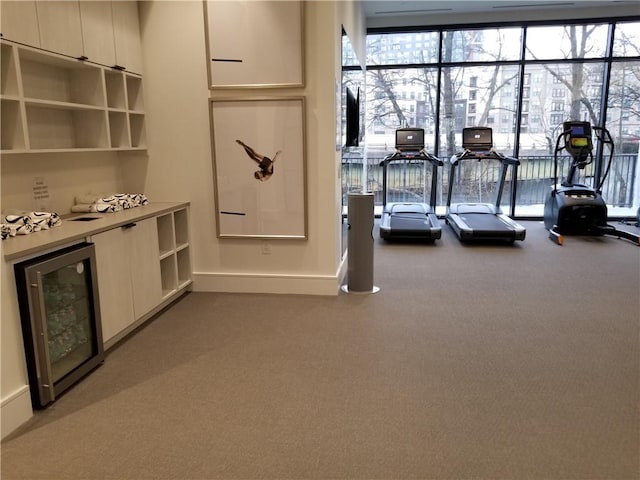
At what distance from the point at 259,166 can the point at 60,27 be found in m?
1.86

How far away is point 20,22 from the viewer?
3059mm

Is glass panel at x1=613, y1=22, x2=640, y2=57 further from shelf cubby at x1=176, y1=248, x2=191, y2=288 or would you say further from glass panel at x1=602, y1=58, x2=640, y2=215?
shelf cubby at x1=176, y1=248, x2=191, y2=288

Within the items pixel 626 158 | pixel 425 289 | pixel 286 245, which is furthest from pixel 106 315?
pixel 626 158

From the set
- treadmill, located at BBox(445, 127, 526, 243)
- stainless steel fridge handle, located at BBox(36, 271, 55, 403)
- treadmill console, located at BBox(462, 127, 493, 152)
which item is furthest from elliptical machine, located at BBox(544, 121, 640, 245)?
stainless steel fridge handle, located at BBox(36, 271, 55, 403)

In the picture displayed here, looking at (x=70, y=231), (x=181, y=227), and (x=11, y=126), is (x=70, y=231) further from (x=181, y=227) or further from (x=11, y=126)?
(x=181, y=227)

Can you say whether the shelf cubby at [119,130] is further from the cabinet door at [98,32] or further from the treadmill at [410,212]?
the treadmill at [410,212]

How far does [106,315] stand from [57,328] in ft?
1.55

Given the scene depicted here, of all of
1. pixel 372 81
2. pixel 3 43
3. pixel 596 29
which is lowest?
pixel 3 43

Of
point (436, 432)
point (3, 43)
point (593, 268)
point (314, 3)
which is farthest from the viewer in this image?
point (593, 268)

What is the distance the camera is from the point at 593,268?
5.50 metres

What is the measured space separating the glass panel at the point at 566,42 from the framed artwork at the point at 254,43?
5764 mm

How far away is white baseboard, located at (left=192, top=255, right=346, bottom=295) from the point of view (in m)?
4.69

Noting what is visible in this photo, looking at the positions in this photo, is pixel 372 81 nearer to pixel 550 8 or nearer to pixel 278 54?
pixel 550 8

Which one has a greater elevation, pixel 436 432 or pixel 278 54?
pixel 278 54
